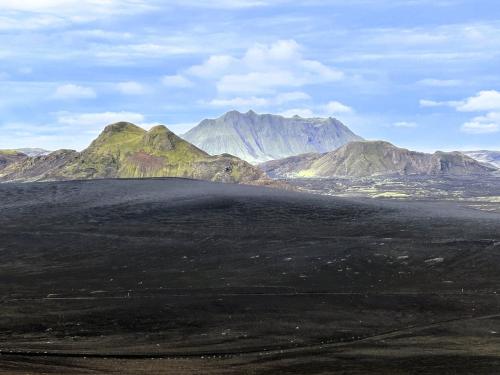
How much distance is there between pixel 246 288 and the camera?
154ft

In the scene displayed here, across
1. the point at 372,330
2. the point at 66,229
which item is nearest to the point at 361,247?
the point at 372,330

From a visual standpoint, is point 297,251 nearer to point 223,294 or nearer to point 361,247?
point 361,247

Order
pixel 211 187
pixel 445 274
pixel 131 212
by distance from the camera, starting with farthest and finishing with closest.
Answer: pixel 211 187 < pixel 131 212 < pixel 445 274

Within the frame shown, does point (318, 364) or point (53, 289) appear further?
point (53, 289)

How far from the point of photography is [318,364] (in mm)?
27422

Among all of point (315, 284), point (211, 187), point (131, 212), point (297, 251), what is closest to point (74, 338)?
point (315, 284)

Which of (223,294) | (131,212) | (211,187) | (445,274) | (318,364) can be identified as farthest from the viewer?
(211,187)

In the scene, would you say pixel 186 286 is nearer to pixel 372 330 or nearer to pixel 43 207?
pixel 372 330

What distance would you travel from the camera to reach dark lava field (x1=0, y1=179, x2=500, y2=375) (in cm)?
2883

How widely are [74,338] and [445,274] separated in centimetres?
3392

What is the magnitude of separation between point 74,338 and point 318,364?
13861 millimetres

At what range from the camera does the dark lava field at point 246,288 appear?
2883 cm

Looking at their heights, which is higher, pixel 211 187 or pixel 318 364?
pixel 211 187

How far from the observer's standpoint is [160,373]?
83.8ft
